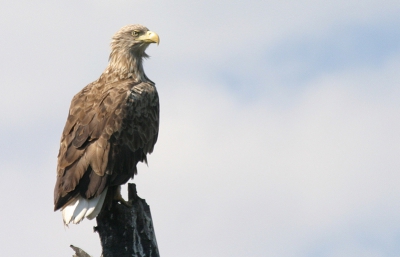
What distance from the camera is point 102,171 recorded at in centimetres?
1173

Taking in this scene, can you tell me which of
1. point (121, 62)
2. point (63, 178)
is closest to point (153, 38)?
point (121, 62)

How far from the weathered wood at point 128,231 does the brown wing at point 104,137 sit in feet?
2.24

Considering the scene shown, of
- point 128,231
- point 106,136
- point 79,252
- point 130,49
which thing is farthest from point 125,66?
point 79,252

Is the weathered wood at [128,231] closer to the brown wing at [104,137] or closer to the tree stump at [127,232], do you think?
the tree stump at [127,232]

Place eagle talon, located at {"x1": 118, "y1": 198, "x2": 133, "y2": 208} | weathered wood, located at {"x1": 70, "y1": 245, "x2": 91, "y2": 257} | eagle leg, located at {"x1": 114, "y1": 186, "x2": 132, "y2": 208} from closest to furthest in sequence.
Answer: weathered wood, located at {"x1": 70, "y1": 245, "x2": 91, "y2": 257}
eagle talon, located at {"x1": 118, "y1": 198, "x2": 133, "y2": 208}
eagle leg, located at {"x1": 114, "y1": 186, "x2": 132, "y2": 208}

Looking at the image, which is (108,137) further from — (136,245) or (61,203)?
(136,245)

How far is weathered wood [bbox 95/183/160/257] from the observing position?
10344mm

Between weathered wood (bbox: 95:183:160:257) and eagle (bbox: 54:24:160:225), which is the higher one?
eagle (bbox: 54:24:160:225)

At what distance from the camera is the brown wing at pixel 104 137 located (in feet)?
37.9

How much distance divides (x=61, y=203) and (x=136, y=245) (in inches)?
59.8

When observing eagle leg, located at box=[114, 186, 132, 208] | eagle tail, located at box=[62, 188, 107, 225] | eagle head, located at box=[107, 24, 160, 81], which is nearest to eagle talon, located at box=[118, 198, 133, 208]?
eagle leg, located at box=[114, 186, 132, 208]

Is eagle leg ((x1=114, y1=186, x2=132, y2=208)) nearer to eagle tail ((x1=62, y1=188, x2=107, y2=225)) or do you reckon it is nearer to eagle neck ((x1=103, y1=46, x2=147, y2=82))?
eagle tail ((x1=62, y1=188, x2=107, y2=225))

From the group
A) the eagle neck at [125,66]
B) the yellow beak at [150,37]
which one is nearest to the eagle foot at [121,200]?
the eagle neck at [125,66]

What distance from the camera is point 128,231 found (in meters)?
10.5
